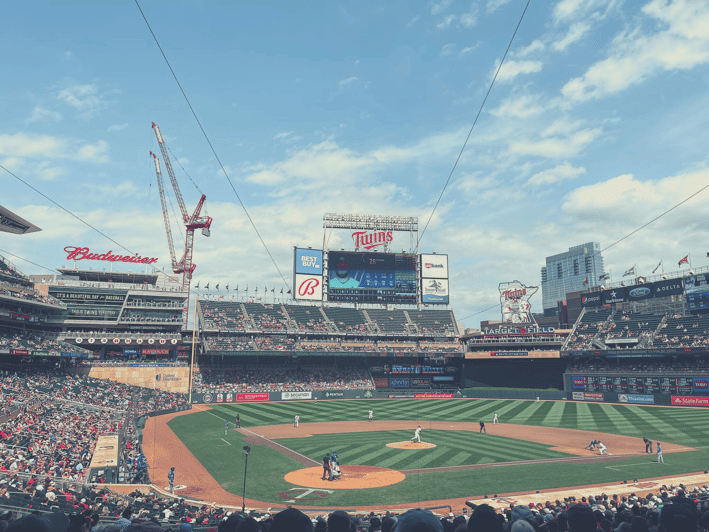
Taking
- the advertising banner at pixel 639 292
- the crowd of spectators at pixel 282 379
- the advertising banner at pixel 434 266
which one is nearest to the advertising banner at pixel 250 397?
the crowd of spectators at pixel 282 379

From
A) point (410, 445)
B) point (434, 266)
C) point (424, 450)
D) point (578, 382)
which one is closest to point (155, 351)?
point (434, 266)

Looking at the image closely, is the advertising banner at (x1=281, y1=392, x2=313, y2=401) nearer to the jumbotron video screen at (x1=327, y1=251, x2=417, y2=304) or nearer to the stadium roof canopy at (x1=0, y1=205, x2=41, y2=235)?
the jumbotron video screen at (x1=327, y1=251, x2=417, y2=304)

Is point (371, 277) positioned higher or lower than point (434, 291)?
higher

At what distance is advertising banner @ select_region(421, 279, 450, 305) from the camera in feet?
281

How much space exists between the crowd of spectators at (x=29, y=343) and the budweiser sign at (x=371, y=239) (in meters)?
45.9

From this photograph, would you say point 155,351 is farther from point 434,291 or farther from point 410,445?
point 410,445

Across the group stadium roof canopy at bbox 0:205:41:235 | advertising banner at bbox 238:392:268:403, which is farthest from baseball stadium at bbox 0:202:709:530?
stadium roof canopy at bbox 0:205:41:235

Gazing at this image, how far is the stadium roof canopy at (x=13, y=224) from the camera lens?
162ft

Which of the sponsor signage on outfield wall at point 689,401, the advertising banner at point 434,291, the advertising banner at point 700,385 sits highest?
the advertising banner at point 434,291

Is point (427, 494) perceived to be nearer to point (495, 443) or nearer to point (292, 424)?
point (495, 443)

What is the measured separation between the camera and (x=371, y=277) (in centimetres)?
8438

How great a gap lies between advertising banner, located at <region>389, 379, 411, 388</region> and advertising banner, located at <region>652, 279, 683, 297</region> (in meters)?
39.1

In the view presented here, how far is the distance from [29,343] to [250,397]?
26.3 m

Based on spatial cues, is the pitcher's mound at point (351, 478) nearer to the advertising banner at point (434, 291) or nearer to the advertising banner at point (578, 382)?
the advertising banner at point (578, 382)
